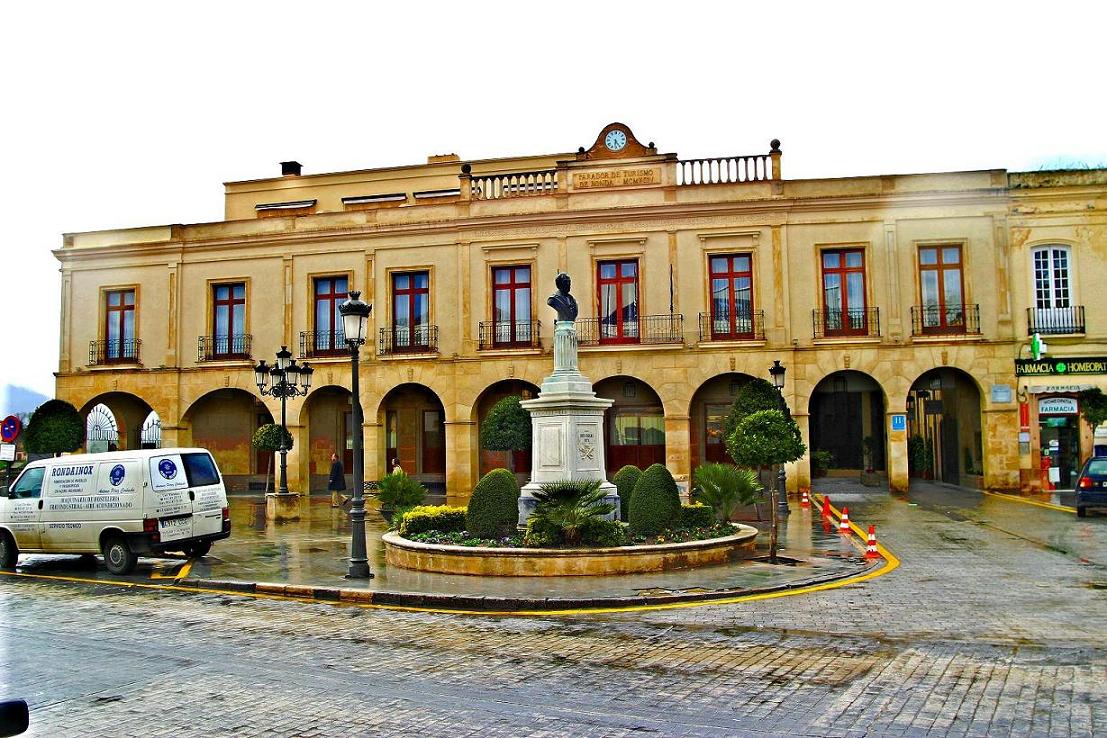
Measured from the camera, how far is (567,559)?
44.4 ft

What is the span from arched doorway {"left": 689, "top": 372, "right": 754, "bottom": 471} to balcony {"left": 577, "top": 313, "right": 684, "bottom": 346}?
2228 millimetres

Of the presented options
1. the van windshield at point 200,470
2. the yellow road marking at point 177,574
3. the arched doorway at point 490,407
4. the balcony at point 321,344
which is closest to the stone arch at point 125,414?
the balcony at point 321,344

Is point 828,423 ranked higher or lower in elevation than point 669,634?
higher

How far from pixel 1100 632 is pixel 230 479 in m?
32.7

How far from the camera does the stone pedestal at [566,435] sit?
50.7 feet

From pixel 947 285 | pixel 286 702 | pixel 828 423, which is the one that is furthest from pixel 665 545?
pixel 828 423

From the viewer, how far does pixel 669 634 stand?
31.7 feet

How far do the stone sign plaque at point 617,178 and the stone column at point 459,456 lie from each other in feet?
30.0

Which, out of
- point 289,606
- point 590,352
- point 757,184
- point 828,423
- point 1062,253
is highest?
point 757,184

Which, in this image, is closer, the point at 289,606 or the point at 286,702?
the point at 286,702

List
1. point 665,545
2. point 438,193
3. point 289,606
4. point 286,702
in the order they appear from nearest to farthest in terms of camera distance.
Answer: point 286,702, point 289,606, point 665,545, point 438,193

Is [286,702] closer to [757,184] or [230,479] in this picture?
[757,184]

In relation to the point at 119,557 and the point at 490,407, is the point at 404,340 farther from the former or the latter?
the point at 119,557

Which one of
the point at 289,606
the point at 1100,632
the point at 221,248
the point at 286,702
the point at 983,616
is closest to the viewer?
the point at 286,702
